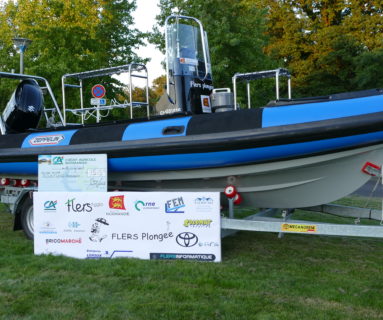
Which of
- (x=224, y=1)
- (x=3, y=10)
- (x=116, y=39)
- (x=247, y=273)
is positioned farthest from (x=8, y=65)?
(x=247, y=273)

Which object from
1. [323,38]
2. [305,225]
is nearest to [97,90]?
[305,225]

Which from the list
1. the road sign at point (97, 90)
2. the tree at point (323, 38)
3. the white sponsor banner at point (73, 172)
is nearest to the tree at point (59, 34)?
the road sign at point (97, 90)

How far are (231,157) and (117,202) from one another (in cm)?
127

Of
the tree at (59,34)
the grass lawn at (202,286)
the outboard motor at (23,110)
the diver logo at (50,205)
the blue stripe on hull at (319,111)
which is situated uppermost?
the tree at (59,34)

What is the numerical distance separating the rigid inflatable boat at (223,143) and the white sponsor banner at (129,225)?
1.62ft

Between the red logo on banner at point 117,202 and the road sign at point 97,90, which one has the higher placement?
the road sign at point 97,90

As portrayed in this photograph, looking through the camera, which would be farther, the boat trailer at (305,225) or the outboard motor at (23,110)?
the outboard motor at (23,110)

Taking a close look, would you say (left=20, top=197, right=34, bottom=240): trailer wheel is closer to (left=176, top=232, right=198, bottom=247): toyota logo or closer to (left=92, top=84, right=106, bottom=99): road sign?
(left=176, top=232, right=198, bottom=247): toyota logo

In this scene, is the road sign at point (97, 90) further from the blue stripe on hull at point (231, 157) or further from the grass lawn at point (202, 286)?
the grass lawn at point (202, 286)

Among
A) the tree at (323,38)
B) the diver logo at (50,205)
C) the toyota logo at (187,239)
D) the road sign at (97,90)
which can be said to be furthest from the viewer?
the tree at (323,38)

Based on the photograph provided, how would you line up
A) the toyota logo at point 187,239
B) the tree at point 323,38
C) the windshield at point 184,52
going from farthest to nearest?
the tree at point 323,38 → the windshield at point 184,52 → the toyota logo at point 187,239

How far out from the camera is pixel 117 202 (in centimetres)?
451

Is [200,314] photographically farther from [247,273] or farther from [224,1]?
[224,1]

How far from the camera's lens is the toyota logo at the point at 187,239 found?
4.37 meters
